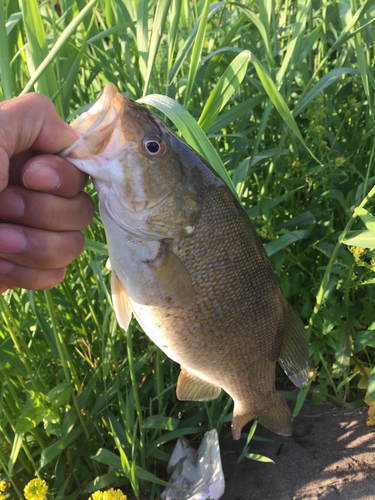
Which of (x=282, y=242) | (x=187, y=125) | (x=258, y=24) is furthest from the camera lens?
(x=282, y=242)

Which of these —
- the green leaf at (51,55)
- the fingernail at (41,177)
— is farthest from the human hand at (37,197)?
the green leaf at (51,55)

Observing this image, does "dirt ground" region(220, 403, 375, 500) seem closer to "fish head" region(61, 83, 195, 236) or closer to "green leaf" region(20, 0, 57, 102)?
"fish head" region(61, 83, 195, 236)

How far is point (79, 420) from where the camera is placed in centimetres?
183

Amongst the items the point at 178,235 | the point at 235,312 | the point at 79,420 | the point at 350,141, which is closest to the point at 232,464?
the point at 79,420

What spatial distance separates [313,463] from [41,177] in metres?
1.83

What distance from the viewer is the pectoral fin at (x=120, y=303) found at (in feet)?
3.76

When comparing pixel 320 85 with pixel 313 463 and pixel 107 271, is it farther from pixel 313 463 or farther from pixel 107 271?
pixel 313 463

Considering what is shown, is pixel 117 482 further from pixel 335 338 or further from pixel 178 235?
pixel 178 235

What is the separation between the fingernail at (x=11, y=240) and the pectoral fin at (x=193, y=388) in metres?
0.66

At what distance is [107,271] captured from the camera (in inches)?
66.7

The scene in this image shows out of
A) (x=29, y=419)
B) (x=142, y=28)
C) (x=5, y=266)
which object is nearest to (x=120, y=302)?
(x=5, y=266)

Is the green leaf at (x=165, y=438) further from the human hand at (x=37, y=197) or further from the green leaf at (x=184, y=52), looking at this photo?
the green leaf at (x=184, y=52)

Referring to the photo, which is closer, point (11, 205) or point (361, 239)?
point (11, 205)

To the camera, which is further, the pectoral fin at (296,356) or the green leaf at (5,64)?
the pectoral fin at (296,356)
